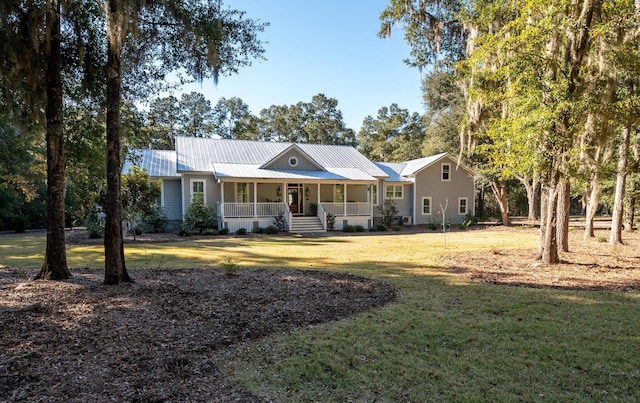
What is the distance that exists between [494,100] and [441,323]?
7.41 m

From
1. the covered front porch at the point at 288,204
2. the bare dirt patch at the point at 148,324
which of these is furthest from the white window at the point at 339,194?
the bare dirt patch at the point at 148,324

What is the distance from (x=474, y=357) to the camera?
393 centimetres

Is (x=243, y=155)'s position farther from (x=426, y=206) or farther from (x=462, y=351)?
(x=462, y=351)

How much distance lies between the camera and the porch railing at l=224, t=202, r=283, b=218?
19.6 m

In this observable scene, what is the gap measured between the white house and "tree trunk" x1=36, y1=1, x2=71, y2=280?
11731 millimetres

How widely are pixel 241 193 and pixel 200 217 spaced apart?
3707mm

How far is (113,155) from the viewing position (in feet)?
21.8

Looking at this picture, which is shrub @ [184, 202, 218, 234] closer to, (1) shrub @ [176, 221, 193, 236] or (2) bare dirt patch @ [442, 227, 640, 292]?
(1) shrub @ [176, 221, 193, 236]

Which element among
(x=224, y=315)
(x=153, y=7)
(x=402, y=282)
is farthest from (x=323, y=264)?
(x=153, y=7)

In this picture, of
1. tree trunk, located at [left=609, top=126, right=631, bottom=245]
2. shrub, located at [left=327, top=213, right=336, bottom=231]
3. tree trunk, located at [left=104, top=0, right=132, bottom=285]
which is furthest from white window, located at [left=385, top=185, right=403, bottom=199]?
tree trunk, located at [left=104, top=0, right=132, bottom=285]

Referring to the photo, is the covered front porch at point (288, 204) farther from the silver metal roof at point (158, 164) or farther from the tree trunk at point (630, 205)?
the tree trunk at point (630, 205)

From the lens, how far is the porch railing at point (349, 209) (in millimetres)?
21688

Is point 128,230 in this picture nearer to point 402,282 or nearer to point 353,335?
point 402,282

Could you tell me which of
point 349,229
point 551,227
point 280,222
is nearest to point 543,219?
point 551,227
